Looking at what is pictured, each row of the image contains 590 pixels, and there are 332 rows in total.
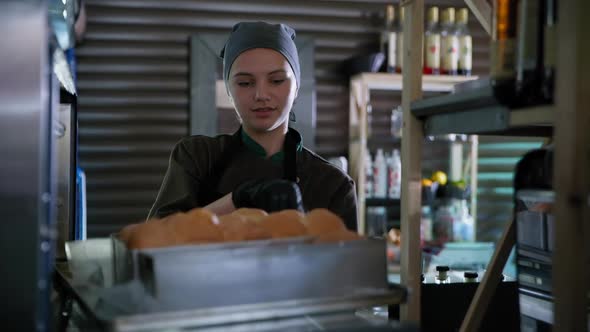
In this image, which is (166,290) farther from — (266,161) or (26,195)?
(266,161)

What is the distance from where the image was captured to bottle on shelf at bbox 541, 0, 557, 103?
1291 mm

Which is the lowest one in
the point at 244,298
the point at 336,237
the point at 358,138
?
the point at 244,298

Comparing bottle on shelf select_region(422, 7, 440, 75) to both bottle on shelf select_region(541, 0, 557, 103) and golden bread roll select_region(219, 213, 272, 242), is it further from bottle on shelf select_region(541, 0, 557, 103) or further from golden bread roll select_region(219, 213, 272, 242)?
golden bread roll select_region(219, 213, 272, 242)

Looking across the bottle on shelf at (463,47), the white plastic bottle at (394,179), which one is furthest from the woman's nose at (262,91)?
the bottle on shelf at (463,47)

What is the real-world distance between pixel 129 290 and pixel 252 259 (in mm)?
244

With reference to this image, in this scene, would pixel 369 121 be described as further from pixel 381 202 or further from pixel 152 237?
pixel 152 237

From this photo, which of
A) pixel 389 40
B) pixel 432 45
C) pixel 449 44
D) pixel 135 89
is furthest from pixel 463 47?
pixel 135 89

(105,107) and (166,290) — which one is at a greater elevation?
(105,107)

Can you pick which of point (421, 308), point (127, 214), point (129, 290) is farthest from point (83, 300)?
point (127, 214)

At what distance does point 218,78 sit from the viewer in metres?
5.00

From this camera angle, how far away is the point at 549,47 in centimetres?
129

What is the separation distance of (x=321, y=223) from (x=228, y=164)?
1.29 metres

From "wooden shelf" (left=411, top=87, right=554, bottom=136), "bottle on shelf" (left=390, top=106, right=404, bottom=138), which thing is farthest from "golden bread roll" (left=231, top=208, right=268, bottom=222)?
"bottle on shelf" (left=390, top=106, right=404, bottom=138)

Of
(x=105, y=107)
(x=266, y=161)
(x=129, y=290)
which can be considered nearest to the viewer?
(x=129, y=290)
